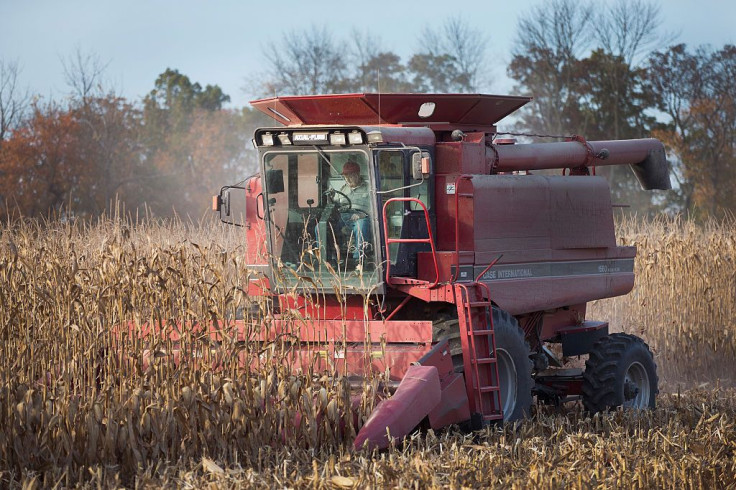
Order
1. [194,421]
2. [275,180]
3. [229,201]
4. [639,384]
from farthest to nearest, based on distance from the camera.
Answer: [639,384] → [229,201] → [275,180] → [194,421]

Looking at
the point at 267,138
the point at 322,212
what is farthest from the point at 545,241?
the point at 267,138

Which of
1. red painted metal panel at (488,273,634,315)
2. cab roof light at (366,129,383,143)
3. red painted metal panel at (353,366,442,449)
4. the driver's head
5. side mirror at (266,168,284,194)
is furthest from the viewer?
red painted metal panel at (488,273,634,315)

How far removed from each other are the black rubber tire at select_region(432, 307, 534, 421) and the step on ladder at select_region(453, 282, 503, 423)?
0.52ft

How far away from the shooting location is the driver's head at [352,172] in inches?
305

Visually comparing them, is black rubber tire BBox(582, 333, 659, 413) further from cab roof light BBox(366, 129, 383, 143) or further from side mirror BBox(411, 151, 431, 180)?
cab roof light BBox(366, 129, 383, 143)

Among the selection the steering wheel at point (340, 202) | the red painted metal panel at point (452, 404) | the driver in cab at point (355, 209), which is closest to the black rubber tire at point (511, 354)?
the red painted metal panel at point (452, 404)

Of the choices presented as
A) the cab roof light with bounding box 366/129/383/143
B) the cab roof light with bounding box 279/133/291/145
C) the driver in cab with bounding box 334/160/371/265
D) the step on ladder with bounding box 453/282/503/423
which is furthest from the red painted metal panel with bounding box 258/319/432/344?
the cab roof light with bounding box 279/133/291/145

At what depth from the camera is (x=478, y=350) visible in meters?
7.45

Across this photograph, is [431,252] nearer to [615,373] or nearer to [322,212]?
[322,212]

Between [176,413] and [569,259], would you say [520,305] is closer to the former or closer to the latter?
[569,259]

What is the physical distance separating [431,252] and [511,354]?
3.37 feet

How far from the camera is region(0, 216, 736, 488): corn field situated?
5504 millimetres

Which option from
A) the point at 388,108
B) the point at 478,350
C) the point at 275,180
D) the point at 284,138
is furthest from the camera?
the point at 388,108

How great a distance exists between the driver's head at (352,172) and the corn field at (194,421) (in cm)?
139
